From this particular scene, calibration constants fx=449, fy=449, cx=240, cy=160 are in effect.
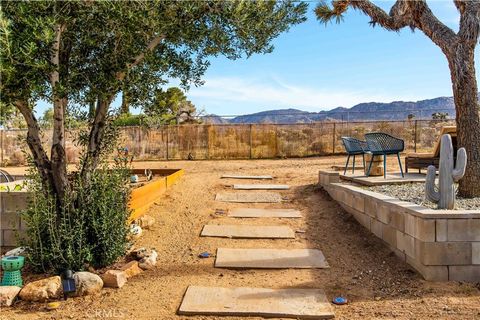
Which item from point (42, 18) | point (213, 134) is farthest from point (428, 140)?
point (42, 18)

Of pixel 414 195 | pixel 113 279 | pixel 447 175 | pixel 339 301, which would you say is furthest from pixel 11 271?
pixel 414 195

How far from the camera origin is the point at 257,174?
39.8 feet

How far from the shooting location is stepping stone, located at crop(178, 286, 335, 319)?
13.3 feet

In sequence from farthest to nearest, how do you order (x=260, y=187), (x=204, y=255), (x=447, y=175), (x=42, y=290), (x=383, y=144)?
(x=260, y=187)
(x=383, y=144)
(x=204, y=255)
(x=447, y=175)
(x=42, y=290)

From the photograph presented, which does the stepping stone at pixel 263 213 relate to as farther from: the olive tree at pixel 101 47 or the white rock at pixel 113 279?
the white rock at pixel 113 279

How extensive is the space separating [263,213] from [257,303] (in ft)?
11.7

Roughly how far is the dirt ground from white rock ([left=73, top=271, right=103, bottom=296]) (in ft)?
0.28

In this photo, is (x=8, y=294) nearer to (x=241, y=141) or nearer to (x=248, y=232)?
(x=248, y=232)

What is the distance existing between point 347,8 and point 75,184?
680 cm

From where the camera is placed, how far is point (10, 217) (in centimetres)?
590

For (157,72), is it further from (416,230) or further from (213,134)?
(213,134)

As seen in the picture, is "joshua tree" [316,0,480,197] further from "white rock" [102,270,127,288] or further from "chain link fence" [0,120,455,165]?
"chain link fence" [0,120,455,165]

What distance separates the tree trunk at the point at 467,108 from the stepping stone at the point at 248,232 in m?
2.54
